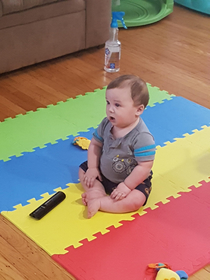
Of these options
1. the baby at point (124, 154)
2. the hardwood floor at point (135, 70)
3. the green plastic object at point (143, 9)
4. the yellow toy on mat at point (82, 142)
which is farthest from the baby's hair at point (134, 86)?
the green plastic object at point (143, 9)

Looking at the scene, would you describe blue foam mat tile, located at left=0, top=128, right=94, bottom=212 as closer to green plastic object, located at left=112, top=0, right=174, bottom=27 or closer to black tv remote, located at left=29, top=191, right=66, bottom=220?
black tv remote, located at left=29, top=191, right=66, bottom=220

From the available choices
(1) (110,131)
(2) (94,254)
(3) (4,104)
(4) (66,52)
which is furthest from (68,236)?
(4) (66,52)

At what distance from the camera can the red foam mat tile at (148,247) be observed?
1.29m

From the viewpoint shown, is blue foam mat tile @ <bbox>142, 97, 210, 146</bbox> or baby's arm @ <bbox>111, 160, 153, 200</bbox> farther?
blue foam mat tile @ <bbox>142, 97, 210, 146</bbox>

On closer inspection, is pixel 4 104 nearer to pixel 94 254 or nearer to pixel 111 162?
pixel 111 162

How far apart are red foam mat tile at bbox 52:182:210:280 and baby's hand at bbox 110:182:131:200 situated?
8 cm

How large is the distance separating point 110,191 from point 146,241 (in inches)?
10.1

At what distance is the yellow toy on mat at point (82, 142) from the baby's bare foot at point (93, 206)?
371mm

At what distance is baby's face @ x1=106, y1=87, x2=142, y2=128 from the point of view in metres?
1.47

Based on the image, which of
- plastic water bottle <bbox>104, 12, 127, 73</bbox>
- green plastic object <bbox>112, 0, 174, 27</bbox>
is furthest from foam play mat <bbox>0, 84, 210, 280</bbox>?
green plastic object <bbox>112, 0, 174, 27</bbox>

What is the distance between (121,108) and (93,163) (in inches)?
9.2

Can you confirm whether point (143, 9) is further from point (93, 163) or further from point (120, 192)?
point (120, 192)

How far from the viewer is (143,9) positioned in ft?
→ 11.7

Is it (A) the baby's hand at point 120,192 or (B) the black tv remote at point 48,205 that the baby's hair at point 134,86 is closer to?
(A) the baby's hand at point 120,192
